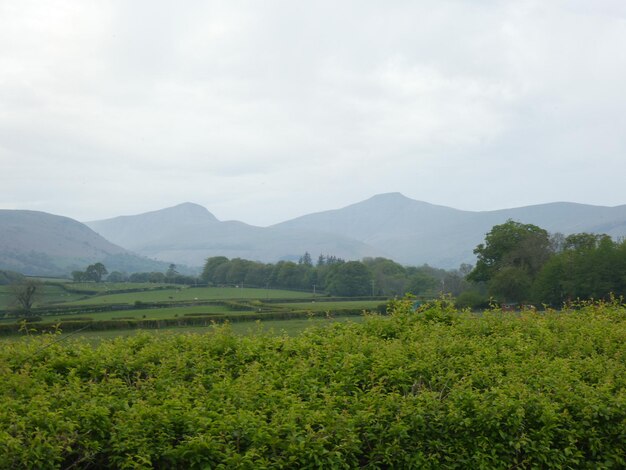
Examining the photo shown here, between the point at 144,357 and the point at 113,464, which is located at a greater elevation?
the point at 144,357

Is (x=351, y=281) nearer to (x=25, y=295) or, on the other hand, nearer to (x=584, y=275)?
(x=584, y=275)

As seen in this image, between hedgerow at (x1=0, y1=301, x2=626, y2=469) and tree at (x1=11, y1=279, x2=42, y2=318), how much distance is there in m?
56.0

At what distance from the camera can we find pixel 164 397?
495 centimetres

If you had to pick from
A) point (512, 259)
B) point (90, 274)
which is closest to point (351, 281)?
point (512, 259)

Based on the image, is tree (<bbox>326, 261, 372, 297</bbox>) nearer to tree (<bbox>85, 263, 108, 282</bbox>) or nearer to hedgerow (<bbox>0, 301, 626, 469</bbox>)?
tree (<bbox>85, 263, 108, 282</bbox>)

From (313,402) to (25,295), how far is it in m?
64.1

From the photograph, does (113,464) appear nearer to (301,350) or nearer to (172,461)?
(172,461)

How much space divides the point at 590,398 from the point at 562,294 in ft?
173

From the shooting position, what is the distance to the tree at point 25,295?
5800 centimetres

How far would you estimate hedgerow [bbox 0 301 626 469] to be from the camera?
415 cm

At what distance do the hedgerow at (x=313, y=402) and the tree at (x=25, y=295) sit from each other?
56.0 meters

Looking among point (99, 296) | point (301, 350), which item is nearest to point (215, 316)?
point (99, 296)

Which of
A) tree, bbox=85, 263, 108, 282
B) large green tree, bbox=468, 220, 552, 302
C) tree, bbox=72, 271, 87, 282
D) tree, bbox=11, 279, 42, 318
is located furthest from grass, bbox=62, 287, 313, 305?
large green tree, bbox=468, 220, 552, 302

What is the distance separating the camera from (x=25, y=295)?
6134 centimetres
